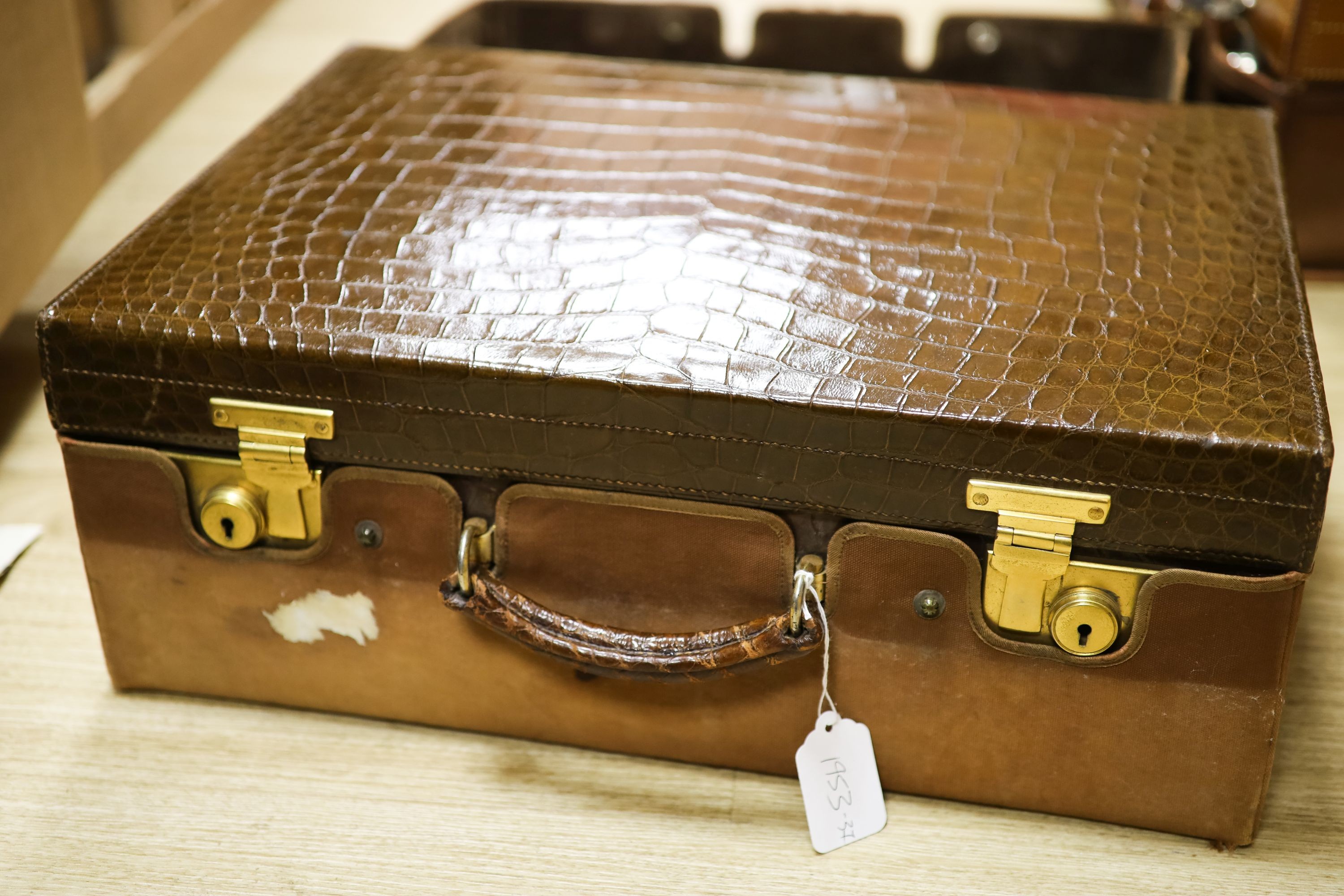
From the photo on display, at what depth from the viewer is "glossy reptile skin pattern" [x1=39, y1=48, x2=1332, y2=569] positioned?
675 millimetres

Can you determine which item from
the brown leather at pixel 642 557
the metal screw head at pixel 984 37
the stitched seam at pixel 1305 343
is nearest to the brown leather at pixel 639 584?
the brown leather at pixel 642 557

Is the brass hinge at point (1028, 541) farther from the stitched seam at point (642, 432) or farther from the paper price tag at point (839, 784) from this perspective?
the paper price tag at point (839, 784)

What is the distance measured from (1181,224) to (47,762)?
2.68 ft

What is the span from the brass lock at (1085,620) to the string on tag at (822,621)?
4.9 inches

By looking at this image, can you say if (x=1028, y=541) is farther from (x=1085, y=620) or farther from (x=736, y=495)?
(x=736, y=495)

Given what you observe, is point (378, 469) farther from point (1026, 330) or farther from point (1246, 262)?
point (1246, 262)

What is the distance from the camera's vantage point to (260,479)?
762mm

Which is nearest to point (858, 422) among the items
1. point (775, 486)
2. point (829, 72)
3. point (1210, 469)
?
point (775, 486)

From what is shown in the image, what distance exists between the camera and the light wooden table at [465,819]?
28.8 inches

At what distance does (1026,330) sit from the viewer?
0.73 metres

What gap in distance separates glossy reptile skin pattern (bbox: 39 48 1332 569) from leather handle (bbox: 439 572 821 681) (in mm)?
71

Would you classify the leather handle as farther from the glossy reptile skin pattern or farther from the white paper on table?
the white paper on table

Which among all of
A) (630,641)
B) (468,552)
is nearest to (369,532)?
(468,552)

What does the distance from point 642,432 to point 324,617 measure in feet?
0.82
